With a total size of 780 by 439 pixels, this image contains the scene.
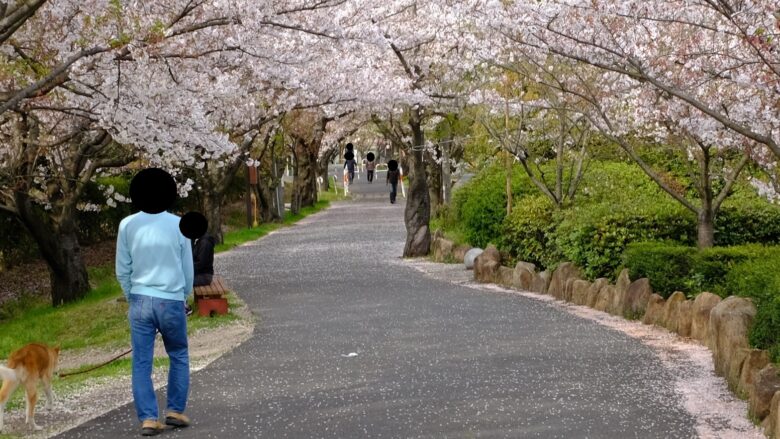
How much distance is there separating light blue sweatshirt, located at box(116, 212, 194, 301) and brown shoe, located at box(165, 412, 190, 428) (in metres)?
0.85

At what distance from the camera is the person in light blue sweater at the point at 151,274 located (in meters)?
7.09

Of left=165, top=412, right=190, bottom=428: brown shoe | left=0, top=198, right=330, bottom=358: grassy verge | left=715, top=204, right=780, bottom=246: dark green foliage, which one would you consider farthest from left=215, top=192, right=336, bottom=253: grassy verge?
left=165, top=412, right=190, bottom=428: brown shoe

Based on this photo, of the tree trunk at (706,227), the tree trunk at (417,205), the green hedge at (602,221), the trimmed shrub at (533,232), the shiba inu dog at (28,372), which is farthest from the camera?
the tree trunk at (417,205)

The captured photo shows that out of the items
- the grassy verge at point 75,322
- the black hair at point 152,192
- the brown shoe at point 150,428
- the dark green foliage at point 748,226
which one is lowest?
the grassy verge at point 75,322

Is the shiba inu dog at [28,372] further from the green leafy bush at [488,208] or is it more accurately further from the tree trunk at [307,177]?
the tree trunk at [307,177]

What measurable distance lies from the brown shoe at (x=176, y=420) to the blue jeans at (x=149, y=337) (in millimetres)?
144

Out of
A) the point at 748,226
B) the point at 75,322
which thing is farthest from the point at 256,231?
the point at 748,226

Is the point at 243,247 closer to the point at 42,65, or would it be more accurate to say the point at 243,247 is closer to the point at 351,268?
the point at 351,268

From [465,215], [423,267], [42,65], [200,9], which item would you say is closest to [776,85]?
[200,9]

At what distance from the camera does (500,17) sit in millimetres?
12008

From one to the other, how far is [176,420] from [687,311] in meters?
5.88

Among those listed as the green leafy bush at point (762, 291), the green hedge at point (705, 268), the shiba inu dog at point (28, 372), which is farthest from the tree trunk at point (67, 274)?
the green leafy bush at point (762, 291)

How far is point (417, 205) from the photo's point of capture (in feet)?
76.6

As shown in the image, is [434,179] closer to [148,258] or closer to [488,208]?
[488,208]
